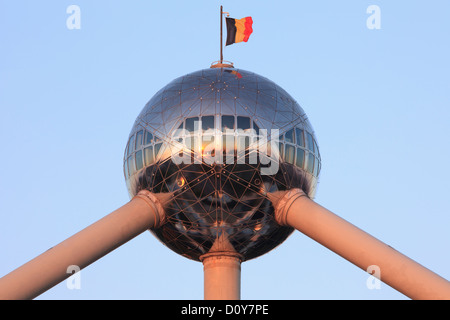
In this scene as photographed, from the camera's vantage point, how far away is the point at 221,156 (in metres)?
29.0

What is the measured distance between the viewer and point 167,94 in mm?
30969

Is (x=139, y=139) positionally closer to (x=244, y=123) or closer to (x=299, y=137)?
(x=244, y=123)

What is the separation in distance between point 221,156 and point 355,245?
457 centimetres

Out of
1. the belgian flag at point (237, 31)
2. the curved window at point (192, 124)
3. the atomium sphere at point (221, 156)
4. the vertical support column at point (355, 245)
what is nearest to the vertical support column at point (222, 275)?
the atomium sphere at point (221, 156)

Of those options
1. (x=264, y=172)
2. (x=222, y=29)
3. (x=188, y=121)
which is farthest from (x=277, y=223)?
(x=222, y=29)

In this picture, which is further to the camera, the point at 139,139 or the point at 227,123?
the point at 139,139

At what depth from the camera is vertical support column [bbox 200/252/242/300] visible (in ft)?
102

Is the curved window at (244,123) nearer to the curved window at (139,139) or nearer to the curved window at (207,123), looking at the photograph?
the curved window at (207,123)

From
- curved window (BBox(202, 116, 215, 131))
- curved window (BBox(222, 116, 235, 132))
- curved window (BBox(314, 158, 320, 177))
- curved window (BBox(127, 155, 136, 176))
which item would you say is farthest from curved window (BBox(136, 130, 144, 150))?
curved window (BBox(314, 158, 320, 177))

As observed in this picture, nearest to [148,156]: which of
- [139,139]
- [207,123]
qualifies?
[139,139]

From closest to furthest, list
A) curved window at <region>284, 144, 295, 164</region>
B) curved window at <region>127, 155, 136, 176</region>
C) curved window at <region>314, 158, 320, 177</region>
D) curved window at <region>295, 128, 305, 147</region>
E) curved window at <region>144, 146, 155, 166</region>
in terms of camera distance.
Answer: curved window at <region>284, 144, 295, 164</region> < curved window at <region>144, 146, 155, 166</region> < curved window at <region>295, 128, 305, 147</region> < curved window at <region>127, 155, 136, 176</region> < curved window at <region>314, 158, 320, 177</region>

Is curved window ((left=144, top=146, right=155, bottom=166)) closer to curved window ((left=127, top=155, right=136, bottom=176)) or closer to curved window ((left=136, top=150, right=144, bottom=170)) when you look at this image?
curved window ((left=136, top=150, right=144, bottom=170))

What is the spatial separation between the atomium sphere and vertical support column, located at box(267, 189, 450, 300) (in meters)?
0.49
